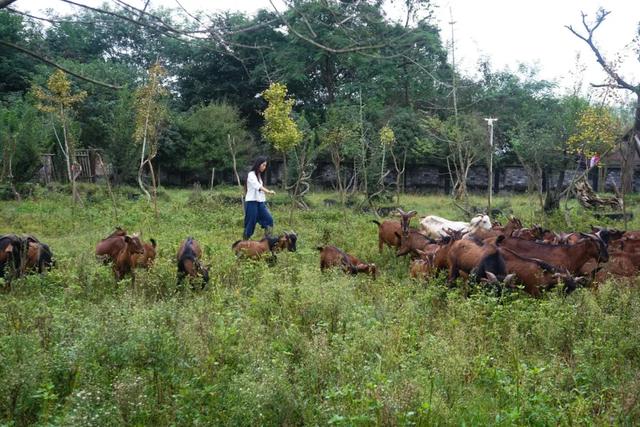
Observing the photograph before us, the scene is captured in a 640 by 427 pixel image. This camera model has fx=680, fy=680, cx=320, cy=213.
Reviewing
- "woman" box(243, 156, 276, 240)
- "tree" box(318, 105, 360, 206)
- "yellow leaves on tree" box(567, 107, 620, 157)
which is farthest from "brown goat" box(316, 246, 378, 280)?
"yellow leaves on tree" box(567, 107, 620, 157)

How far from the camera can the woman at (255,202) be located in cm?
1260

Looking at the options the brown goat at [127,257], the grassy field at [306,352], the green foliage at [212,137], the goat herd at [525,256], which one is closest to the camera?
the grassy field at [306,352]

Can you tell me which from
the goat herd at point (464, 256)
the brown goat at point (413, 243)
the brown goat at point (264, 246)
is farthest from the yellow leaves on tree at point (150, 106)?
the brown goat at point (413, 243)

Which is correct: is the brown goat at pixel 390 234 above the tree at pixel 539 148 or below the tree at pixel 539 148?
below

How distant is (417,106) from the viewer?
Result: 32.6 meters

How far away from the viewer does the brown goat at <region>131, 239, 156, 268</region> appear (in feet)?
31.6

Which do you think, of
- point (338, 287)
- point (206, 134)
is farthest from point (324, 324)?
point (206, 134)

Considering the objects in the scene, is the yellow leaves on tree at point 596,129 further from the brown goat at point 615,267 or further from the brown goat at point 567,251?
the brown goat at point 567,251

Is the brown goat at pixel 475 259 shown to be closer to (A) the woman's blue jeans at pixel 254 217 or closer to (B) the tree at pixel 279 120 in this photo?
(A) the woman's blue jeans at pixel 254 217

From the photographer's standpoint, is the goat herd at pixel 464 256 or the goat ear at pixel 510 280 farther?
the goat herd at pixel 464 256

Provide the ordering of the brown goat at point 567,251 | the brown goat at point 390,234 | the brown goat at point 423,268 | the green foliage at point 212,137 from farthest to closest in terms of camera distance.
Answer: the green foliage at point 212,137, the brown goat at point 390,234, the brown goat at point 567,251, the brown goat at point 423,268

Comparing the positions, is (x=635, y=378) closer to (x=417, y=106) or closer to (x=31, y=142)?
(x=31, y=142)

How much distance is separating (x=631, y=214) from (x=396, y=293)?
12831 millimetres

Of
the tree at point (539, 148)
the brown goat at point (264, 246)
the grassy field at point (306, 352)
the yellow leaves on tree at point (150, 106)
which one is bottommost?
the grassy field at point (306, 352)
